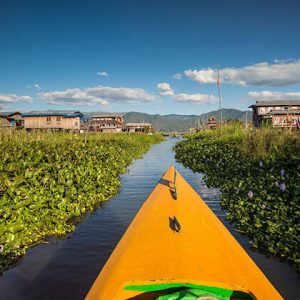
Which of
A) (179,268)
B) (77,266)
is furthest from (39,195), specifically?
(179,268)

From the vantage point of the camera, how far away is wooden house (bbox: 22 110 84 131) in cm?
5319

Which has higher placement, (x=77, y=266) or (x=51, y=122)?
(x=51, y=122)

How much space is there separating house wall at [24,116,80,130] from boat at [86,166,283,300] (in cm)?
5196

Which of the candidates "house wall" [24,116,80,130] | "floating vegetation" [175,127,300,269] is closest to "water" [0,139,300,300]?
"floating vegetation" [175,127,300,269]

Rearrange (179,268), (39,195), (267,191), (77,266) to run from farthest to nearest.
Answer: (267,191) → (39,195) → (77,266) → (179,268)

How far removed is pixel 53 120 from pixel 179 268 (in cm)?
5525

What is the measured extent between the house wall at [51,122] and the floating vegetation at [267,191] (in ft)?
149

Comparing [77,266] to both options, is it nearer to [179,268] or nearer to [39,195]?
[39,195]

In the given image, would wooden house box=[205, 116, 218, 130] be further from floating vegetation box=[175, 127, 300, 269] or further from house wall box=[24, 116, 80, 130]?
house wall box=[24, 116, 80, 130]

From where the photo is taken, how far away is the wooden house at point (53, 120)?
53.2 m

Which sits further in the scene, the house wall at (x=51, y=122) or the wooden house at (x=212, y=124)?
the house wall at (x=51, y=122)

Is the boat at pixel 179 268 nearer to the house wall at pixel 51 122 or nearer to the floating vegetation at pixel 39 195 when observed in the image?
the floating vegetation at pixel 39 195

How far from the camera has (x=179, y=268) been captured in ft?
8.38

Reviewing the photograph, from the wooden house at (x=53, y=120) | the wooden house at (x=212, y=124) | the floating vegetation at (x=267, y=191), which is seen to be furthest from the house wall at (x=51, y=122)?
the floating vegetation at (x=267, y=191)
